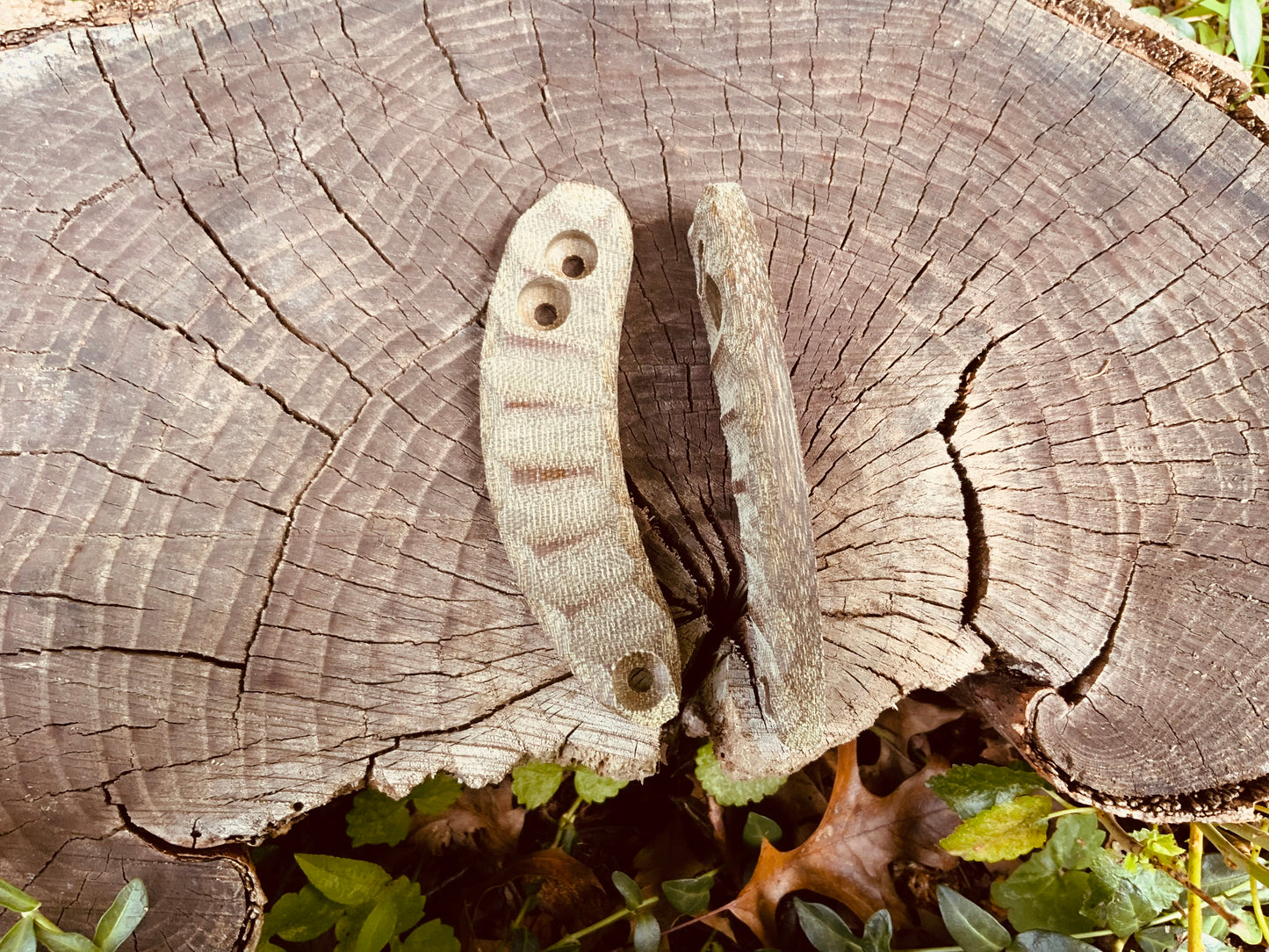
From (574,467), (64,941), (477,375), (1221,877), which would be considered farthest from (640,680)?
(1221,877)

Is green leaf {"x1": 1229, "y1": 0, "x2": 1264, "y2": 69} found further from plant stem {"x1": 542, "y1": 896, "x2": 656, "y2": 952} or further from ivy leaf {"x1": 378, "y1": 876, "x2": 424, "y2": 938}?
ivy leaf {"x1": 378, "y1": 876, "x2": 424, "y2": 938}

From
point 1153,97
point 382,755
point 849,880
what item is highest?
point 1153,97

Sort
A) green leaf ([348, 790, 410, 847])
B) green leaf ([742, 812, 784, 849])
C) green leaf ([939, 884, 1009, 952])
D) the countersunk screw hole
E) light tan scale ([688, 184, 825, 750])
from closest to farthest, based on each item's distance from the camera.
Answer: light tan scale ([688, 184, 825, 750]), the countersunk screw hole, green leaf ([939, 884, 1009, 952]), green leaf ([348, 790, 410, 847]), green leaf ([742, 812, 784, 849])

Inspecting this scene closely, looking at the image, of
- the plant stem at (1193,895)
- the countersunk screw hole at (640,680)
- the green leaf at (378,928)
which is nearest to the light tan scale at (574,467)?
the countersunk screw hole at (640,680)

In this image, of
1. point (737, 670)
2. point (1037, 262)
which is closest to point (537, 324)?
point (737, 670)

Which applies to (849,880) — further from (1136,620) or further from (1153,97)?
(1153,97)

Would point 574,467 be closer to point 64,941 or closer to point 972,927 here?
point 64,941

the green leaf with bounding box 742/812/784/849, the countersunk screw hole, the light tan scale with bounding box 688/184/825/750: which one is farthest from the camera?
the green leaf with bounding box 742/812/784/849

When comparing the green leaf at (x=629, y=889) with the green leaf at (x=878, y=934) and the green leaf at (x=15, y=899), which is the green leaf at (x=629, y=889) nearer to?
the green leaf at (x=878, y=934)

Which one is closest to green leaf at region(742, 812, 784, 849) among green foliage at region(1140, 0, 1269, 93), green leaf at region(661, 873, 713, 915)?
green leaf at region(661, 873, 713, 915)
